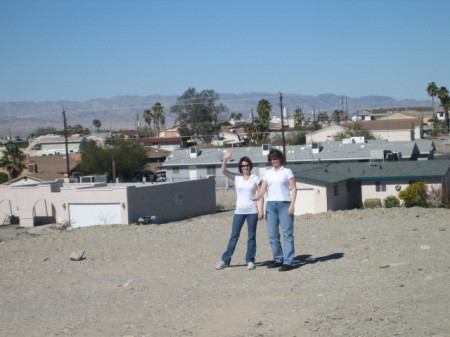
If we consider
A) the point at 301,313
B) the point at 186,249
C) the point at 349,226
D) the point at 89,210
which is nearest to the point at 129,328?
the point at 301,313

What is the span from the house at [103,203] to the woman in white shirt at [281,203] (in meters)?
27.2

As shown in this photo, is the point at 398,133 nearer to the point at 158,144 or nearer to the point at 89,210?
the point at 158,144

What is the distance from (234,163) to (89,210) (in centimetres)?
2625

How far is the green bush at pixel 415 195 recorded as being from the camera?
1460 inches

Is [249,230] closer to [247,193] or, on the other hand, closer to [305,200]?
[247,193]

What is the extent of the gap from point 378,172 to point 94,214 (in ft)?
55.5

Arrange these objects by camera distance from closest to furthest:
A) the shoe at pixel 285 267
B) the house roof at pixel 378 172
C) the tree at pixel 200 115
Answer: the shoe at pixel 285 267 → the house roof at pixel 378 172 → the tree at pixel 200 115

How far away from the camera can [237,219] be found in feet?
37.9

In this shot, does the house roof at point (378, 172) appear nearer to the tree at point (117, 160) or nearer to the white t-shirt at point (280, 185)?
the white t-shirt at point (280, 185)

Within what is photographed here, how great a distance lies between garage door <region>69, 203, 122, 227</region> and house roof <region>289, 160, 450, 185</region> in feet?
34.1

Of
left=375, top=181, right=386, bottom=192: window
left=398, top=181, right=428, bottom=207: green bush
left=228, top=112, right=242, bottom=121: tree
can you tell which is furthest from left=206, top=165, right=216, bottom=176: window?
left=228, top=112, right=242, bottom=121: tree

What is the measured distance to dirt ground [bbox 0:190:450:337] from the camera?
777cm

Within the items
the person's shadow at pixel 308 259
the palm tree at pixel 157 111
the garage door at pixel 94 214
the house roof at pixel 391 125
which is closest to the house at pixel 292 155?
the garage door at pixel 94 214

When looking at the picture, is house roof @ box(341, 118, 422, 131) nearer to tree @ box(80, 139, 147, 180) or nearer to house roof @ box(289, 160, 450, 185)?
tree @ box(80, 139, 147, 180)
